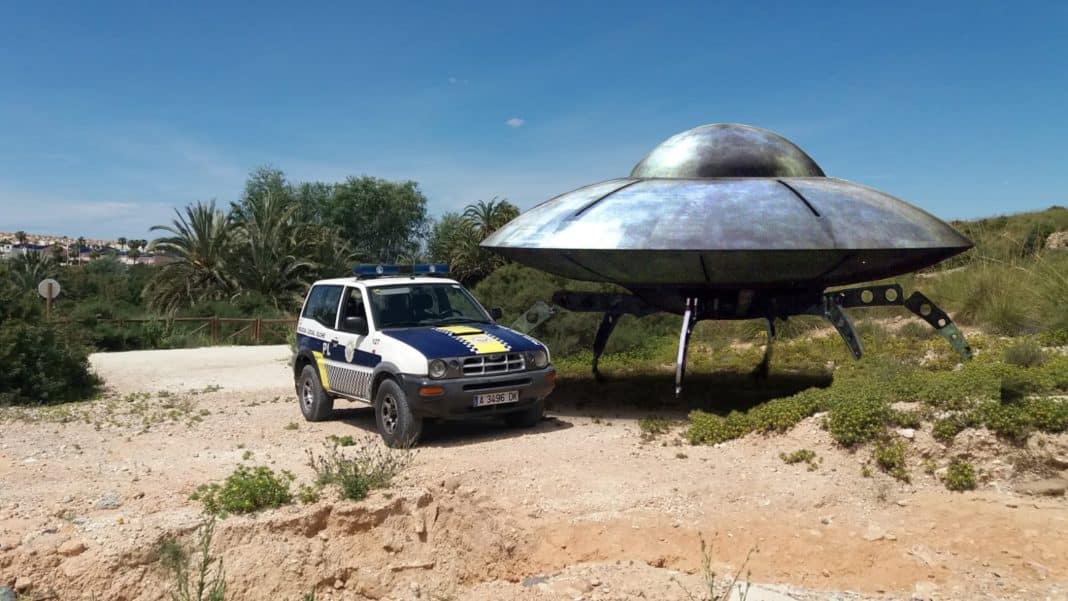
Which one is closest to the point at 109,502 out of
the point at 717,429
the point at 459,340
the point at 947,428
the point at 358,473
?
the point at 358,473

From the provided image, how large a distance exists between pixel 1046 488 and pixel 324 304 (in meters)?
8.14

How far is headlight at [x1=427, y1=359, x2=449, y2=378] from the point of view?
9141mm

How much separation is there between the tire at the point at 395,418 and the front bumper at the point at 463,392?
99 mm

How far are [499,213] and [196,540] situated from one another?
35.2 metres

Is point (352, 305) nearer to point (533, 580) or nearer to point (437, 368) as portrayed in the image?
point (437, 368)

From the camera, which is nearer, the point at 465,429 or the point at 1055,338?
the point at 465,429

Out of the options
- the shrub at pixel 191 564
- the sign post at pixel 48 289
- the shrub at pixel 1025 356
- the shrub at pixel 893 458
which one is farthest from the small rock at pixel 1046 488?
the sign post at pixel 48 289

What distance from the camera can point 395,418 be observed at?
9.45 metres

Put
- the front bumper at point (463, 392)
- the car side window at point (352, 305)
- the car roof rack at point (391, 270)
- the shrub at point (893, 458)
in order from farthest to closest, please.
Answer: the car roof rack at point (391, 270), the car side window at point (352, 305), the front bumper at point (463, 392), the shrub at point (893, 458)

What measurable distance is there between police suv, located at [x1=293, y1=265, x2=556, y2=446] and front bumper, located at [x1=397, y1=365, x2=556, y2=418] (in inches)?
0.4

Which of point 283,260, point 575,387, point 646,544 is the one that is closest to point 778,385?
point 575,387

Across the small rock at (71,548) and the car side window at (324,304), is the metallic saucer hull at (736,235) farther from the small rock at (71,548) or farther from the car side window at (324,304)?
the small rock at (71,548)

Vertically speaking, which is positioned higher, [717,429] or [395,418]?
[395,418]

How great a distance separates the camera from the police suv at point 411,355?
9.20 meters
